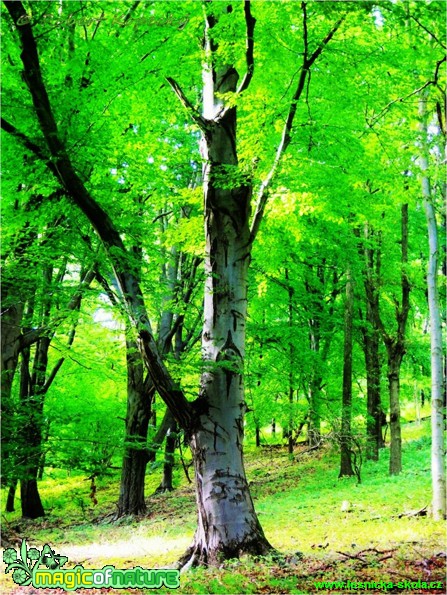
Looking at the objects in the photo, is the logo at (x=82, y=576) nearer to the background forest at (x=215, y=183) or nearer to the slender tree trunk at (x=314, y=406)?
the background forest at (x=215, y=183)

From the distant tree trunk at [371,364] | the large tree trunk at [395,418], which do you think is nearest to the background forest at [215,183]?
the large tree trunk at [395,418]

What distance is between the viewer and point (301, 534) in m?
7.40

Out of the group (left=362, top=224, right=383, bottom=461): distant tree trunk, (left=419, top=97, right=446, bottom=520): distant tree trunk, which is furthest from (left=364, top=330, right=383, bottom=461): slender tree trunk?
(left=419, top=97, right=446, bottom=520): distant tree trunk

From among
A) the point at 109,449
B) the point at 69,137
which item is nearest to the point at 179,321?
the point at 109,449

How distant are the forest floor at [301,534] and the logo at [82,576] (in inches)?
5.6

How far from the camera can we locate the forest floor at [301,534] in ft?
15.8

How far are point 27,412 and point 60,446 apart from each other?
960 millimetres

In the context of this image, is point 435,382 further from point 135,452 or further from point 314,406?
point 135,452

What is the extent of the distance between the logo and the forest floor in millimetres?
143

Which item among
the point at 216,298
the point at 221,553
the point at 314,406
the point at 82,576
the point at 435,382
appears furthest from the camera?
the point at 314,406

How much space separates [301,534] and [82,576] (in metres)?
3.26

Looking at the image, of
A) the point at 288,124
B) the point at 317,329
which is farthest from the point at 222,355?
the point at 317,329

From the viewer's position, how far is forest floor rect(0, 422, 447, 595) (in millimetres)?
4816

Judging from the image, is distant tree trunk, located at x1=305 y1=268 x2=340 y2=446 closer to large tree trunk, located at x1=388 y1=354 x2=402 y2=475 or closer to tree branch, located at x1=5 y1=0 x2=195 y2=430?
large tree trunk, located at x1=388 y1=354 x2=402 y2=475
